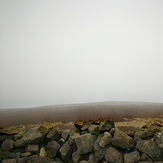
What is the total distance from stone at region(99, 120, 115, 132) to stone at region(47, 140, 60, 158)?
420 millimetres

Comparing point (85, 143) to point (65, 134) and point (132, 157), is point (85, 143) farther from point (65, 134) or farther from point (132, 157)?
point (132, 157)

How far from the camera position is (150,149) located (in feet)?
5.26

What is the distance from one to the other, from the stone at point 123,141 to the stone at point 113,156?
0.05m

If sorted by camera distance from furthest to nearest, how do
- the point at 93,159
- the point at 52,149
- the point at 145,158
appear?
the point at 52,149 < the point at 93,159 < the point at 145,158

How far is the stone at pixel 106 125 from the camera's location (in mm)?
1756

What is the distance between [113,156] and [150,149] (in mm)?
295

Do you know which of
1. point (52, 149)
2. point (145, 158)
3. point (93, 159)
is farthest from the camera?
point (52, 149)

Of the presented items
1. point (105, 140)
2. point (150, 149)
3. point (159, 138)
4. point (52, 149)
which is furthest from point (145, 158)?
point (52, 149)

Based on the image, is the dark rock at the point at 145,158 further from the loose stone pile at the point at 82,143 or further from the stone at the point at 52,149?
the stone at the point at 52,149

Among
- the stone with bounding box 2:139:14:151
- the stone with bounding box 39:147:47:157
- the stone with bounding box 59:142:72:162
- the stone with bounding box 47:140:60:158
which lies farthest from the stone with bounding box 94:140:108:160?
the stone with bounding box 2:139:14:151

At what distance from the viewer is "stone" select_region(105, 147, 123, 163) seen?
1.64 metres

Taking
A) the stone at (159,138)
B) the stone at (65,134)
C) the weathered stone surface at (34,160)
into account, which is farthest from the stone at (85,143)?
the stone at (159,138)

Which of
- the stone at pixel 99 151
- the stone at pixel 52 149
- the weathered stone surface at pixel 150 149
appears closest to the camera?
the weathered stone surface at pixel 150 149

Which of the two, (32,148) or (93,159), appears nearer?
(93,159)
